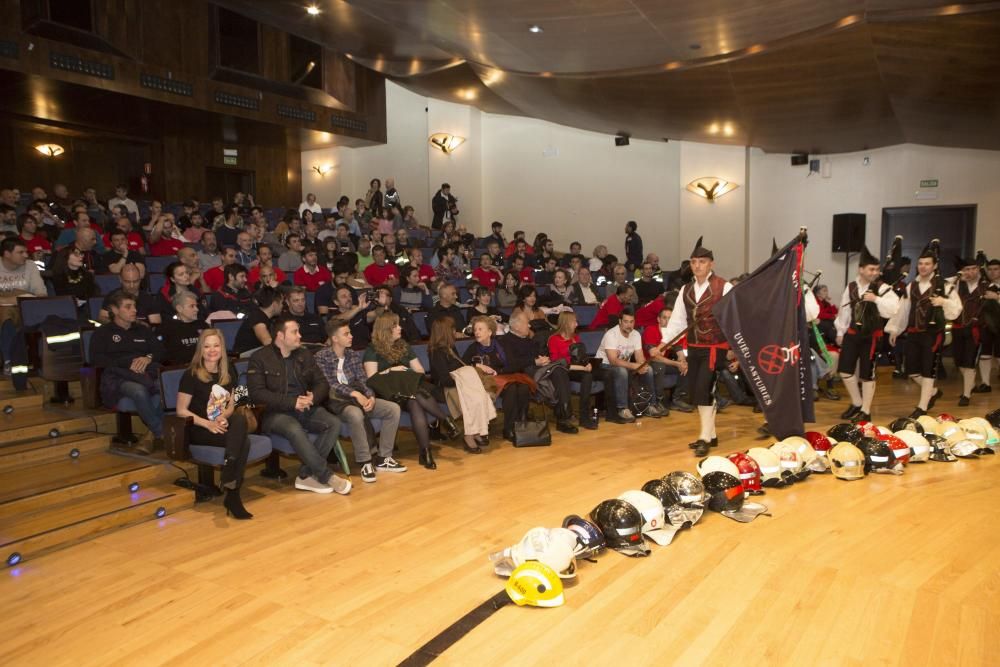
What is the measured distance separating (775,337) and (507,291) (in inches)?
186

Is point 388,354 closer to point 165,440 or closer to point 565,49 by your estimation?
point 165,440

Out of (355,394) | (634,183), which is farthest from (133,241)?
(634,183)

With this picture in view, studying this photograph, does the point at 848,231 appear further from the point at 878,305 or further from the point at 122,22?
the point at 122,22

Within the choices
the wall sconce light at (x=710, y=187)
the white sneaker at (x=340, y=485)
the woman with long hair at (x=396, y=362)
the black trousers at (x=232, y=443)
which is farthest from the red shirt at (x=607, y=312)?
the wall sconce light at (x=710, y=187)

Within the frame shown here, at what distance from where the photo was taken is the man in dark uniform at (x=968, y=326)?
809 cm

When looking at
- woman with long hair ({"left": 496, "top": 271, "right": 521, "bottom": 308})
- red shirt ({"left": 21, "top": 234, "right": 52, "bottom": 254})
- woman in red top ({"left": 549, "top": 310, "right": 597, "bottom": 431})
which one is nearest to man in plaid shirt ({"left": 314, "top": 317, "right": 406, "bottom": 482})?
woman in red top ({"left": 549, "top": 310, "right": 597, "bottom": 431})

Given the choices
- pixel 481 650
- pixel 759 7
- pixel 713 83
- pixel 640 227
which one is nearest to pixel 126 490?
pixel 481 650

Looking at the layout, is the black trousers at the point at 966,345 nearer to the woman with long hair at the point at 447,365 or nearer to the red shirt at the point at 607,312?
the red shirt at the point at 607,312

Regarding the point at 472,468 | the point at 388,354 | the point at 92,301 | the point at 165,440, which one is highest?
the point at 92,301

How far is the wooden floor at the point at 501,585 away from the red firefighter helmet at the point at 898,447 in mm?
233

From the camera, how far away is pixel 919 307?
23.0ft

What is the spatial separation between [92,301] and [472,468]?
3.51 metres

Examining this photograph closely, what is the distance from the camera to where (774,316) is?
546 cm

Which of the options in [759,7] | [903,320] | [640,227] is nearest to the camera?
[903,320]
